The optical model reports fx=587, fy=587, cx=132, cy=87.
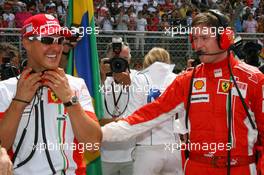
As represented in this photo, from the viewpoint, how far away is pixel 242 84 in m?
4.23

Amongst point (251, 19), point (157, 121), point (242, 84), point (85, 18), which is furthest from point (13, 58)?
point (251, 19)

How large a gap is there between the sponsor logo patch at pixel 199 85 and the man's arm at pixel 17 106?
1348mm

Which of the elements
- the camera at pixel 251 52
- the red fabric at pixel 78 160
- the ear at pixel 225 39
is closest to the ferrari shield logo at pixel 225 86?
the ear at pixel 225 39

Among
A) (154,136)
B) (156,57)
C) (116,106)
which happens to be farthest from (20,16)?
(154,136)

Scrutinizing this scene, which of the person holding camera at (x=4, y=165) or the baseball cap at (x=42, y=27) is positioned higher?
the baseball cap at (x=42, y=27)

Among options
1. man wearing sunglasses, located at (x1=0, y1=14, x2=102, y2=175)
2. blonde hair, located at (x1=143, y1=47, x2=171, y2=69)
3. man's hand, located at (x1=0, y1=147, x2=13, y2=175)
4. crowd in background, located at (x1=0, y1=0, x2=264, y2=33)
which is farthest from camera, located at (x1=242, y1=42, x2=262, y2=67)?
crowd in background, located at (x1=0, y1=0, x2=264, y2=33)

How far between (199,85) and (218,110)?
244mm

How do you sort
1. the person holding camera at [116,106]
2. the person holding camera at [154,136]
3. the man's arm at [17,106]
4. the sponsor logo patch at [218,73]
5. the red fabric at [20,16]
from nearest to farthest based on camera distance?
the man's arm at [17,106] → the sponsor logo patch at [218,73] → the person holding camera at [154,136] → the person holding camera at [116,106] → the red fabric at [20,16]

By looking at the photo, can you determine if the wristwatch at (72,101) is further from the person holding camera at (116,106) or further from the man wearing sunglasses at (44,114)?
the person holding camera at (116,106)

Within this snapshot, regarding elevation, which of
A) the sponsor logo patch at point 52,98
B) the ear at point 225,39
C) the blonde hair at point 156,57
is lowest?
the blonde hair at point 156,57

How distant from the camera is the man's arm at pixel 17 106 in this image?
3352mm

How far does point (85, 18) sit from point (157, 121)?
1.97m

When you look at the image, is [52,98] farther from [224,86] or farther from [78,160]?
[224,86]

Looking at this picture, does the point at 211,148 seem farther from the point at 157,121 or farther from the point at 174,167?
the point at 174,167
